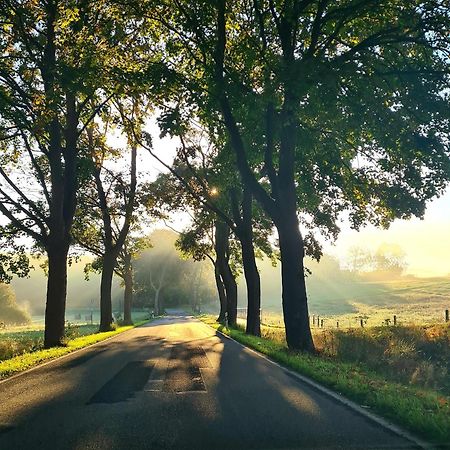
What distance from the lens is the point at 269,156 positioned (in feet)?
49.9

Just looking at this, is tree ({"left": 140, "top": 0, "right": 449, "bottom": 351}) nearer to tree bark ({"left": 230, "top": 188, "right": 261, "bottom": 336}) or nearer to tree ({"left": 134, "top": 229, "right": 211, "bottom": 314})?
tree bark ({"left": 230, "top": 188, "right": 261, "bottom": 336})

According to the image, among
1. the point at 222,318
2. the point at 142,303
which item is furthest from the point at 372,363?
the point at 142,303

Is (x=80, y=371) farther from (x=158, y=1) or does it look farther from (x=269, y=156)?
(x=158, y=1)

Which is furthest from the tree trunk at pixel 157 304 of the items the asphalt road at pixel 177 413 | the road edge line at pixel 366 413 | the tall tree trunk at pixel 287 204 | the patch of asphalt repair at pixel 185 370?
the road edge line at pixel 366 413

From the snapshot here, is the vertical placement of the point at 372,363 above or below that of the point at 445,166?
below

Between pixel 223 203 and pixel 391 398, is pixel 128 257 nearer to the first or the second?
pixel 223 203

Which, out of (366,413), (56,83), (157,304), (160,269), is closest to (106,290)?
(56,83)

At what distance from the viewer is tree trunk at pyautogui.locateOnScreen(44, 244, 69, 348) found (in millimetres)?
18422

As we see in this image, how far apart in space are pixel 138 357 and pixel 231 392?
262 inches

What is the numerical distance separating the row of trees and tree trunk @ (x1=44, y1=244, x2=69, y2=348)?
0.15ft

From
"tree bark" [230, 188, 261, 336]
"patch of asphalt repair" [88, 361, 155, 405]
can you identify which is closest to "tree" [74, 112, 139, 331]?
"tree bark" [230, 188, 261, 336]

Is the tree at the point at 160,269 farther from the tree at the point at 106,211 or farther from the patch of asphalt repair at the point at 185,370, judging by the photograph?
the patch of asphalt repair at the point at 185,370

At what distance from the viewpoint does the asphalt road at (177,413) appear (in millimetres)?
5094

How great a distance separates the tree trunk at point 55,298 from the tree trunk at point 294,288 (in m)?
9.40
